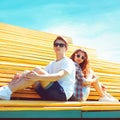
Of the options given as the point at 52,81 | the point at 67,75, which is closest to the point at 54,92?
the point at 52,81

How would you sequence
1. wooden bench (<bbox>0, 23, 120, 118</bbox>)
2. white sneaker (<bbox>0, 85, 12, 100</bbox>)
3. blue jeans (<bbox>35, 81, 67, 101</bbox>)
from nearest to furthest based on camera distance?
wooden bench (<bbox>0, 23, 120, 118</bbox>), white sneaker (<bbox>0, 85, 12, 100</bbox>), blue jeans (<bbox>35, 81, 67, 101</bbox>)

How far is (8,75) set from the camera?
470 centimetres

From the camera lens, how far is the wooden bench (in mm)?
3692

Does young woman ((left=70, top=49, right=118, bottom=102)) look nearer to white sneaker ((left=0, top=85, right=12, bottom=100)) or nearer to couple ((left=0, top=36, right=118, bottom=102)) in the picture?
couple ((left=0, top=36, right=118, bottom=102))

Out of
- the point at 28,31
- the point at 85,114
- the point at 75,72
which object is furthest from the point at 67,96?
the point at 28,31

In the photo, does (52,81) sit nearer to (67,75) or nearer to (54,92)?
(54,92)

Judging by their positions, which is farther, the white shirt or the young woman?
the young woman

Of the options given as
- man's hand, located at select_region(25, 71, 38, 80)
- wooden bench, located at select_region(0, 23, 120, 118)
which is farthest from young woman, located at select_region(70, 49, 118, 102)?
man's hand, located at select_region(25, 71, 38, 80)

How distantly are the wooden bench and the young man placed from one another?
0.17 meters

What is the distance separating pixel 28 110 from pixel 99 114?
103 cm

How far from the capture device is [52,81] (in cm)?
406

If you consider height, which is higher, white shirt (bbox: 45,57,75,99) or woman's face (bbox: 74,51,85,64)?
woman's face (bbox: 74,51,85,64)

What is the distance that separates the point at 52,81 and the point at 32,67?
1.31m

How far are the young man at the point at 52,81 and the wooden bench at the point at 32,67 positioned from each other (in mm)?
166
